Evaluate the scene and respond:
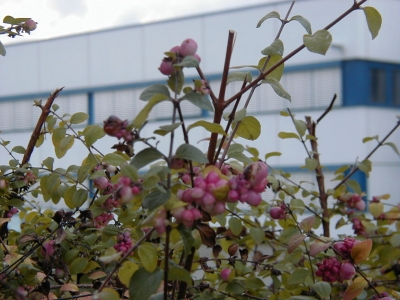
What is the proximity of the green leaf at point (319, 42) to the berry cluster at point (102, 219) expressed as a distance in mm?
363

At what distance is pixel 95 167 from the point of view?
737mm

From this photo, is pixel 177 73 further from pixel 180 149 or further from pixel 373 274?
pixel 373 274

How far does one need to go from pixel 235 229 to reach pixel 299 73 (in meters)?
6.86

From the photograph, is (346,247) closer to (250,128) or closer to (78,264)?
(250,128)

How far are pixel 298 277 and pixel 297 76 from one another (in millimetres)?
7037

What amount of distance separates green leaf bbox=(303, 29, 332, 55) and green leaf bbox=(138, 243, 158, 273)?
24cm

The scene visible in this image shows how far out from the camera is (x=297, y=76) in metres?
7.58

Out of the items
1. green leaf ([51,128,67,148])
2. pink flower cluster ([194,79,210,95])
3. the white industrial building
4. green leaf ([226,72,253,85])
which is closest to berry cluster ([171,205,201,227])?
pink flower cluster ([194,79,210,95])

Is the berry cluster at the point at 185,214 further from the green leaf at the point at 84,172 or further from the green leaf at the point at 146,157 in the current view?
the green leaf at the point at 84,172

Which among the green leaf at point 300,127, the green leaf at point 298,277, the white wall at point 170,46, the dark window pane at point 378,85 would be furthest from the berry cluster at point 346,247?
the dark window pane at point 378,85

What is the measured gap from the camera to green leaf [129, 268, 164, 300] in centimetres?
45

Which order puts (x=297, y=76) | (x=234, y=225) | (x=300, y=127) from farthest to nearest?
(x=297, y=76) → (x=300, y=127) → (x=234, y=225)

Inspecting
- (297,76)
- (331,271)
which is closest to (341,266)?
(331,271)

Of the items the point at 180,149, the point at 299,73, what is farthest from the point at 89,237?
the point at 299,73
